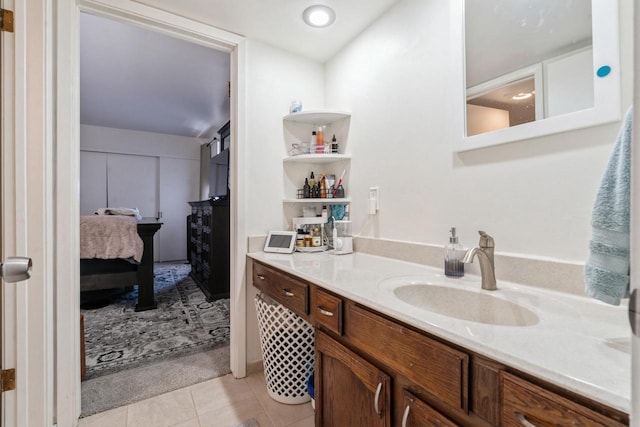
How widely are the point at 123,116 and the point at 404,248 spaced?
4.96 metres

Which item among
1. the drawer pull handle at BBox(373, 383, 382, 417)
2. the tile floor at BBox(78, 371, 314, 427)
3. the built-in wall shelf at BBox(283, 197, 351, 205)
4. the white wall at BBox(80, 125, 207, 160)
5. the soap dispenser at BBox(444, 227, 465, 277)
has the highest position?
the white wall at BBox(80, 125, 207, 160)

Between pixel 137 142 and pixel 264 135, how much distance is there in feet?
15.3

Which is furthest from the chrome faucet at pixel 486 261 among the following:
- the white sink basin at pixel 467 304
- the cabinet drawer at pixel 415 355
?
the cabinet drawer at pixel 415 355

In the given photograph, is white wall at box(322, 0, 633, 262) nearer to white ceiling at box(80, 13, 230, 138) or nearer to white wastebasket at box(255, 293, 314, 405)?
white wastebasket at box(255, 293, 314, 405)

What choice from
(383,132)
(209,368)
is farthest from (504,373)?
(209,368)

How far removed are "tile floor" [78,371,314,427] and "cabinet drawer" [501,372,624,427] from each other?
3.98ft

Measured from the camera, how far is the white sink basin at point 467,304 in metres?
0.92

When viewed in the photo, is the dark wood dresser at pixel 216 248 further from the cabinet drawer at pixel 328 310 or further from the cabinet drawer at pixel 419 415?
the cabinet drawer at pixel 419 415

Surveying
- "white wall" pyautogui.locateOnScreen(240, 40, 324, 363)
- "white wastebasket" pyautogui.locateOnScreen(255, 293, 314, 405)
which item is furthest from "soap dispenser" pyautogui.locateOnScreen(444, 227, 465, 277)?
"white wall" pyautogui.locateOnScreen(240, 40, 324, 363)

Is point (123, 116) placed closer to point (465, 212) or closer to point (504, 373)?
point (465, 212)

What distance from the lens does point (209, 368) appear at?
1.97 meters

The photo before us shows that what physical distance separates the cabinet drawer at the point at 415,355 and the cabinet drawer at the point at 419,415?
0.05 meters

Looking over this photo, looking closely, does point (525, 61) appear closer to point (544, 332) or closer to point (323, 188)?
point (544, 332)

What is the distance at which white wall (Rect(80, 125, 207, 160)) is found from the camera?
16.8ft
